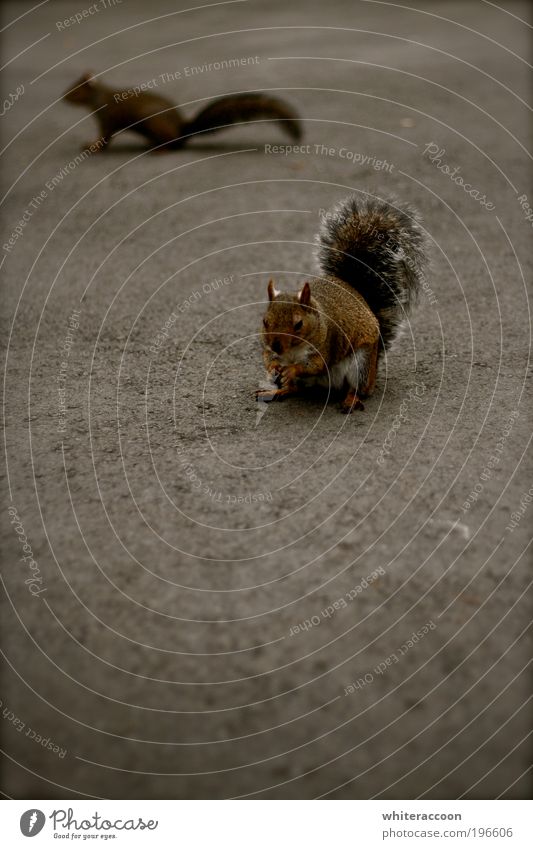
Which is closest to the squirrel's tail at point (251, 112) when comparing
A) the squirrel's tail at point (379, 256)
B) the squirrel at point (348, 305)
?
the squirrel at point (348, 305)

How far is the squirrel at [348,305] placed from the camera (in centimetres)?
253

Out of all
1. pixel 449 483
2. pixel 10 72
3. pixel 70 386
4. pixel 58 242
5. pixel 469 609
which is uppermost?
pixel 10 72

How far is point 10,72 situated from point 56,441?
7236 mm

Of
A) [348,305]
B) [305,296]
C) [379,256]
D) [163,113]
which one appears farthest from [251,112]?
[305,296]

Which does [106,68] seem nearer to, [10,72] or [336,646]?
[10,72]

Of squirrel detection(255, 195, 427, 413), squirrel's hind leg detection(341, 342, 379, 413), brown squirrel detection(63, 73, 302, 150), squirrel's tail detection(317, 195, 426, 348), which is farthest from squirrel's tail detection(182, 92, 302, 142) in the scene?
squirrel's hind leg detection(341, 342, 379, 413)

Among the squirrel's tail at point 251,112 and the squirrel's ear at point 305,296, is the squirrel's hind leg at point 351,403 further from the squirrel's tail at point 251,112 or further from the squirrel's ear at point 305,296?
the squirrel's tail at point 251,112

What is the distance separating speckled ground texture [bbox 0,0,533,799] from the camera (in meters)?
1.51

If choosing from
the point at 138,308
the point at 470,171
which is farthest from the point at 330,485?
the point at 470,171

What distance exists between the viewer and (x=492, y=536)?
2.02 meters

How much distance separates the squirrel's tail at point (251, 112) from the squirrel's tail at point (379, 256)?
3.27 meters

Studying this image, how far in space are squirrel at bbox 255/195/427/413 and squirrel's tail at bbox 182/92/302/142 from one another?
317 centimetres

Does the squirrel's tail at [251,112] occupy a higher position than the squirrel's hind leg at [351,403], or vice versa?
the squirrel's tail at [251,112]

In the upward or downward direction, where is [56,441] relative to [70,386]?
downward
